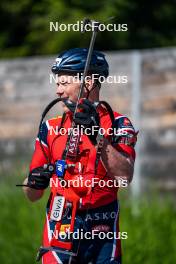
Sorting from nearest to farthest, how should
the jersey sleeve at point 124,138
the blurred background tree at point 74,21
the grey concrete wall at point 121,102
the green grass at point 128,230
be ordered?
the jersey sleeve at point 124,138 < the green grass at point 128,230 < the grey concrete wall at point 121,102 < the blurred background tree at point 74,21

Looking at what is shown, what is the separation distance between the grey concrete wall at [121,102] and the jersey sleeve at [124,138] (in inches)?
176

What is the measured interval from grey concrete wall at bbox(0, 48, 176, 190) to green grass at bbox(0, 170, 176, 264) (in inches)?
20.0

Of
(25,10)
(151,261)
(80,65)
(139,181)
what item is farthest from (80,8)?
(80,65)

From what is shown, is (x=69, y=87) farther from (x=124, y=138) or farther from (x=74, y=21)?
(x=74, y=21)

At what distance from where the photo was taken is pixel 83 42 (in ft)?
38.3

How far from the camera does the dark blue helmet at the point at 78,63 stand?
5.53m

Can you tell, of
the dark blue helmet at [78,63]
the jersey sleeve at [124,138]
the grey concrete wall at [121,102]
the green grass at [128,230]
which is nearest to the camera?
the jersey sleeve at [124,138]

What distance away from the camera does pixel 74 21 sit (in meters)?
11.2

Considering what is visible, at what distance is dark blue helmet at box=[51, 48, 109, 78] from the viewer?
18.1 feet

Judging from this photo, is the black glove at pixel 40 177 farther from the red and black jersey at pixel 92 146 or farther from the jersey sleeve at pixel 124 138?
the jersey sleeve at pixel 124 138

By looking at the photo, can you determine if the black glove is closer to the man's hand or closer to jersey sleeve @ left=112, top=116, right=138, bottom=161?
the man's hand

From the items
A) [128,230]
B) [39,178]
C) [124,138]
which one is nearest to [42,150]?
[39,178]

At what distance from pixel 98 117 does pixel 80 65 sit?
30 centimetres

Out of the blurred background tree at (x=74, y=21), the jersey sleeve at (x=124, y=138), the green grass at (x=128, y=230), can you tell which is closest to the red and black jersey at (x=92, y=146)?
the jersey sleeve at (x=124, y=138)
